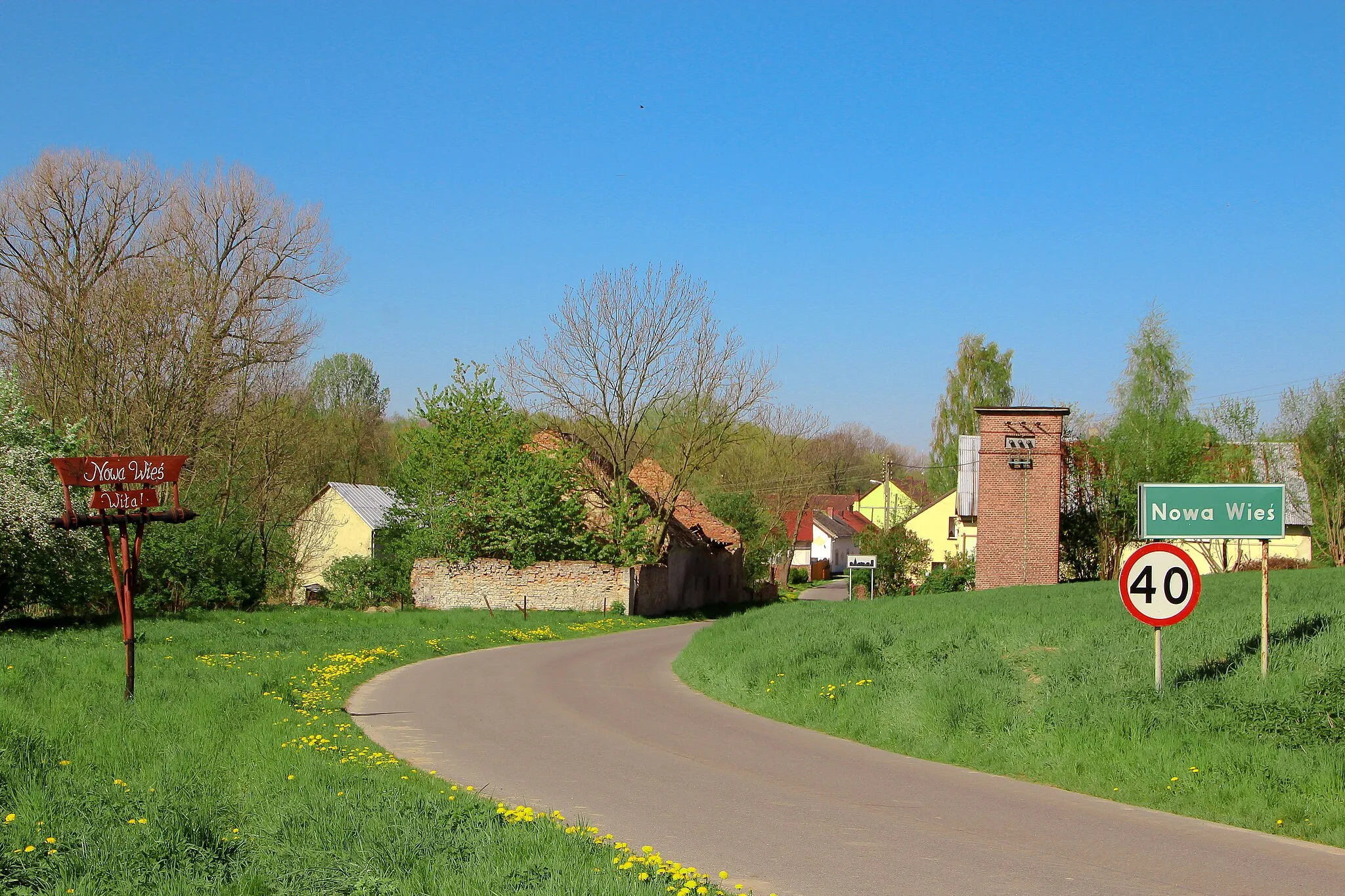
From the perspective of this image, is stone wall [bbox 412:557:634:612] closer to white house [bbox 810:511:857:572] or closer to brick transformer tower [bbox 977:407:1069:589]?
brick transformer tower [bbox 977:407:1069:589]

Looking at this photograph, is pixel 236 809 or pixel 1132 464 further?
pixel 1132 464

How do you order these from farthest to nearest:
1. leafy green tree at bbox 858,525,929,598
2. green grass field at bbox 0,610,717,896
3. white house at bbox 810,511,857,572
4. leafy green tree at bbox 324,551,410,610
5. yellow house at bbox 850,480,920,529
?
1. white house at bbox 810,511,857,572
2. yellow house at bbox 850,480,920,529
3. leafy green tree at bbox 858,525,929,598
4. leafy green tree at bbox 324,551,410,610
5. green grass field at bbox 0,610,717,896

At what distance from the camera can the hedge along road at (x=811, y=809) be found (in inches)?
276

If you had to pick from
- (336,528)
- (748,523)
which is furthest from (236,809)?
(748,523)

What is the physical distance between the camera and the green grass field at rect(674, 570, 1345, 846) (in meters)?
8.99

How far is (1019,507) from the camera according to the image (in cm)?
4141

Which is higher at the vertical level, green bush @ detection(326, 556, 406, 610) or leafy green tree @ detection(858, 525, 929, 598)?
leafy green tree @ detection(858, 525, 929, 598)

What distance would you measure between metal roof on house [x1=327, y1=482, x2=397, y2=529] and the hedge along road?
39.9 m

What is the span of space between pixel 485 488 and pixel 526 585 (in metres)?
4.11

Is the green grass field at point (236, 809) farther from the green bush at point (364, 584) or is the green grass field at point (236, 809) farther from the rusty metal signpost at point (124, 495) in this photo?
the green bush at point (364, 584)

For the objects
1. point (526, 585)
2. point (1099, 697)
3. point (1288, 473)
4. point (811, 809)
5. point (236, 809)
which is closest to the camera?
point (236, 809)

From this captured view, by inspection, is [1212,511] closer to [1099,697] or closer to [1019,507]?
[1099,697]

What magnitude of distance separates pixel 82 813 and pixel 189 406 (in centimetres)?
3284

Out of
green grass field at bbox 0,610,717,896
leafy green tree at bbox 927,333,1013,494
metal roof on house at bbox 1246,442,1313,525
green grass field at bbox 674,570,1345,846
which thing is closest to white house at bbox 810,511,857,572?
leafy green tree at bbox 927,333,1013,494
